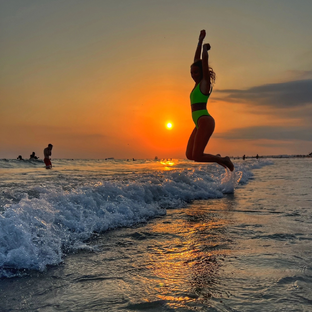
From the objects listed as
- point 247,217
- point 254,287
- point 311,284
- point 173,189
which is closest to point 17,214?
point 254,287

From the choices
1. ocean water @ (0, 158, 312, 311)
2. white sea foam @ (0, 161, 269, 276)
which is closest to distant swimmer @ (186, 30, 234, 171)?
white sea foam @ (0, 161, 269, 276)

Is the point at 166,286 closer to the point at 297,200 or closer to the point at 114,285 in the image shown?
the point at 114,285

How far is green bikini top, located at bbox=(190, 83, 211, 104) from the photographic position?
702 centimetres

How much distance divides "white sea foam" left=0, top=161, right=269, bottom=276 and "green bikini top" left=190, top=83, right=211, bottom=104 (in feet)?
7.86

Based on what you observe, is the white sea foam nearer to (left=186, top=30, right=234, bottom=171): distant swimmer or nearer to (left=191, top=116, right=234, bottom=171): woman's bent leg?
(left=191, top=116, right=234, bottom=171): woman's bent leg

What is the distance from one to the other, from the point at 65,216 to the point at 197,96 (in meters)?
4.08

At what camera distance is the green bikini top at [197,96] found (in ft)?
23.0

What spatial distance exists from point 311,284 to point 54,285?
80.9 inches

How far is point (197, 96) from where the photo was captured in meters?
7.09

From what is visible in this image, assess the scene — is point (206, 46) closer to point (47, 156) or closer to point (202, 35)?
point (202, 35)

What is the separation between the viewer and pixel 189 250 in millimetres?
3398

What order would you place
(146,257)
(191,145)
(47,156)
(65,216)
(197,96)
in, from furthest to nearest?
(47,156)
(191,145)
(197,96)
(65,216)
(146,257)

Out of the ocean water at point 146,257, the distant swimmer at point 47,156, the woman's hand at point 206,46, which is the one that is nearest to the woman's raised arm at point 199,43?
the woman's hand at point 206,46

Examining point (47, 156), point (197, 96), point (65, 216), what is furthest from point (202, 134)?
point (47, 156)
